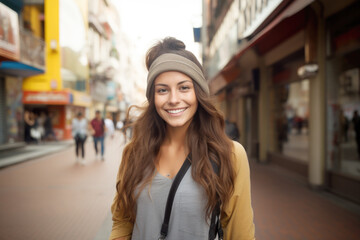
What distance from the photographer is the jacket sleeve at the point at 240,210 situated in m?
1.49

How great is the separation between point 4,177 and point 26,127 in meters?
11.8

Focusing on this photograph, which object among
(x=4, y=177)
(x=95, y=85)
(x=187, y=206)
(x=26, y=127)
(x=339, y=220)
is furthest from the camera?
(x=95, y=85)

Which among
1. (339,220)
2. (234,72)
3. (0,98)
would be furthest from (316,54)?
(0,98)

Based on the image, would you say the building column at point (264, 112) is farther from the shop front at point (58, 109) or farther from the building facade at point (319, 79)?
the shop front at point (58, 109)

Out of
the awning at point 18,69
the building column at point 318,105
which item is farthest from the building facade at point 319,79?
the awning at point 18,69

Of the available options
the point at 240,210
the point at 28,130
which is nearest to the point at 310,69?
the point at 240,210

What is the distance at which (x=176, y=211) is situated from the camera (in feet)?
4.79

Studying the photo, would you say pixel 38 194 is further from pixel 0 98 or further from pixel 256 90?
pixel 0 98

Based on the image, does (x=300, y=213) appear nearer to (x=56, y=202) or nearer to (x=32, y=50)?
(x=56, y=202)

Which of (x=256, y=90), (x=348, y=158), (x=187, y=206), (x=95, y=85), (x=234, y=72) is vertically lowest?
(x=348, y=158)

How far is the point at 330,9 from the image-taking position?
20.1ft

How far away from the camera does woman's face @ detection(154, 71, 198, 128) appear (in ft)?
5.22

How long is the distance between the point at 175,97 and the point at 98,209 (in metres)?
4.31

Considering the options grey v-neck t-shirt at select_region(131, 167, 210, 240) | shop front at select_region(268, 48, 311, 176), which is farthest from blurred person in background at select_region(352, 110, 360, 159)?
grey v-neck t-shirt at select_region(131, 167, 210, 240)
